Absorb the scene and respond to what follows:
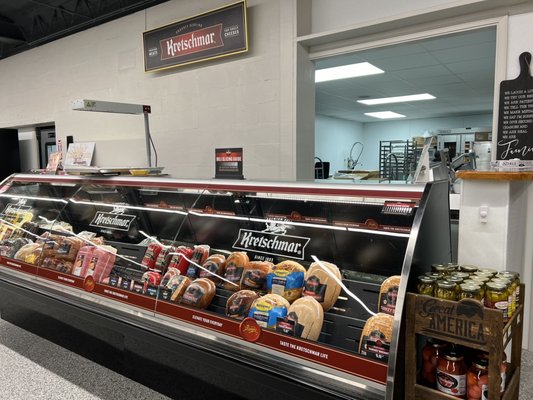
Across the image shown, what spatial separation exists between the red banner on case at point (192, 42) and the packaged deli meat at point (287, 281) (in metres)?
3.09

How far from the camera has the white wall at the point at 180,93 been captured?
4016mm

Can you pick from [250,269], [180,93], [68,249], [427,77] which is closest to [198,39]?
[180,93]

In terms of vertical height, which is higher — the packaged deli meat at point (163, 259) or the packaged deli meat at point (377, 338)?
A: the packaged deli meat at point (163, 259)

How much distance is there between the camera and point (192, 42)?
4496mm

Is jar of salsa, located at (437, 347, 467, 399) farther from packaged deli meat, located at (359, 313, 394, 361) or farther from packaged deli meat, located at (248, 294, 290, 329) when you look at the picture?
packaged deli meat, located at (248, 294, 290, 329)

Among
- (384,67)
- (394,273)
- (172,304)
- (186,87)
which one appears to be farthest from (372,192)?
(384,67)

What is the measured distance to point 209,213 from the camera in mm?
2457

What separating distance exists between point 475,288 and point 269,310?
2.67 feet

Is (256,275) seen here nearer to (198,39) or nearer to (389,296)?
(389,296)

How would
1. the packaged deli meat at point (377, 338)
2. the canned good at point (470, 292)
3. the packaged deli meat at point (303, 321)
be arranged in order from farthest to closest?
the packaged deli meat at point (303, 321) → the packaged deli meat at point (377, 338) → the canned good at point (470, 292)

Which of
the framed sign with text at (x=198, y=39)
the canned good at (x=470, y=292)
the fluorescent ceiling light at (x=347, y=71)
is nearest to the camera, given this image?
the canned good at (x=470, y=292)

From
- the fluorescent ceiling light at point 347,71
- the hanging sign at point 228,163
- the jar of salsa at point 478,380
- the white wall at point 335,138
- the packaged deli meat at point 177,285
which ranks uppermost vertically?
the fluorescent ceiling light at point 347,71

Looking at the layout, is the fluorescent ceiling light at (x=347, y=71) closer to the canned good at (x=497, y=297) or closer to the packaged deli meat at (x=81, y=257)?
the packaged deli meat at (x=81, y=257)

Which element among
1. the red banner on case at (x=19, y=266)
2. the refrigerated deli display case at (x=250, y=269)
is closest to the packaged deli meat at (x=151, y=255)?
the refrigerated deli display case at (x=250, y=269)
